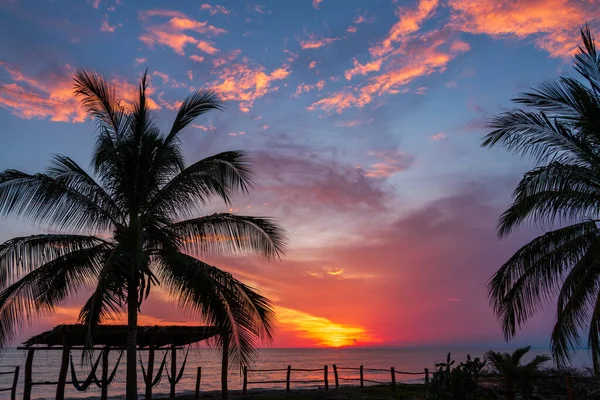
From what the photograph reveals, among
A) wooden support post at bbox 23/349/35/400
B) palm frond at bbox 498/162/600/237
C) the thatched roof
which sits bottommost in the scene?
wooden support post at bbox 23/349/35/400

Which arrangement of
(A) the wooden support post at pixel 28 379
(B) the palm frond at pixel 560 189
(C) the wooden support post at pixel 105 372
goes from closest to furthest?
1. (B) the palm frond at pixel 560 189
2. (A) the wooden support post at pixel 28 379
3. (C) the wooden support post at pixel 105 372

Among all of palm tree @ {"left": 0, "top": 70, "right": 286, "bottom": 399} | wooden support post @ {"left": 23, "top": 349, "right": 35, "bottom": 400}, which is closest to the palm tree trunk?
palm tree @ {"left": 0, "top": 70, "right": 286, "bottom": 399}

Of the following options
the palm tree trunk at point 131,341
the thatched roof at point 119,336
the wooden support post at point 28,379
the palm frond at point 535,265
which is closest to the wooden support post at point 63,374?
the thatched roof at point 119,336

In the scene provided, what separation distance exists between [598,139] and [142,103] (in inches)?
381

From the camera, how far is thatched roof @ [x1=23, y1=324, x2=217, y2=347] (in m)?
14.7

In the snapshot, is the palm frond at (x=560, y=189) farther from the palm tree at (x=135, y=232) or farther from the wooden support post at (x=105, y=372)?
the wooden support post at (x=105, y=372)

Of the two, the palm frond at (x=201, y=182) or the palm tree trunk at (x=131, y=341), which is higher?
the palm frond at (x=201, y=182)

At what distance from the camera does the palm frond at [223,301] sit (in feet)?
35.8

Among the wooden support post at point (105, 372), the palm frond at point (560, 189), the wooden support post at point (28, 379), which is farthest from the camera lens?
the wooden support post at point (105, 372)

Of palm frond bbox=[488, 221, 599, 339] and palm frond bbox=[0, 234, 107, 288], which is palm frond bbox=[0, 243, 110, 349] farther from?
palm frond bbox=[488, 221, 599, 339]

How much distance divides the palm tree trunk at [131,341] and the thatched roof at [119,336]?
2.85 meters

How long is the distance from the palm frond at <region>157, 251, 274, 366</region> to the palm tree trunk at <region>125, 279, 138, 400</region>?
0.97 m

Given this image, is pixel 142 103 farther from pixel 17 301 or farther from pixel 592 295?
pixel 592 295

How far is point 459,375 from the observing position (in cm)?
651
